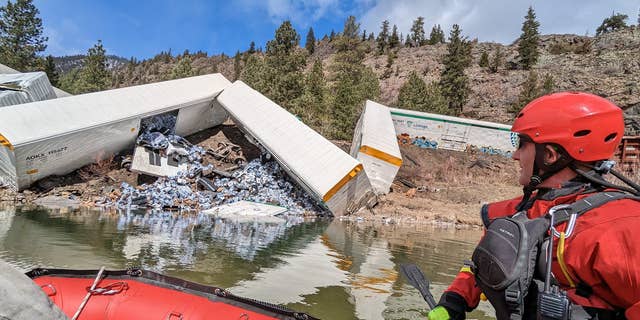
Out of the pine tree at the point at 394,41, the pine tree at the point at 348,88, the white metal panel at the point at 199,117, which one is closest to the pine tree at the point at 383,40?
the pine tree at the point at 394,41

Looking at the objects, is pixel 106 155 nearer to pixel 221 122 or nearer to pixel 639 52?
pixel 221 122

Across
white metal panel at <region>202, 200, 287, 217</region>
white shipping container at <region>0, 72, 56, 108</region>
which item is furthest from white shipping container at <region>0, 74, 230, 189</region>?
white metal panel at <region>202, 200, 287, 217</region>

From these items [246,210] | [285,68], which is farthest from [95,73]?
[246,210]

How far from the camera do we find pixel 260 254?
6582 millimetres

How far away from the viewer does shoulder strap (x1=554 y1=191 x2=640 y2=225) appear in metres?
1.21

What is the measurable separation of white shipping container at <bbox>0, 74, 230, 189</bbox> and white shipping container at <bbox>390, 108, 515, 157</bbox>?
468 inches

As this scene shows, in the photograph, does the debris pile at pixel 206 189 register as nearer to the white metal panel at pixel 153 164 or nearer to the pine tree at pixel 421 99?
the white metal panel at pixel 153 164

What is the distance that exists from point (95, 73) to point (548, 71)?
47.6 m

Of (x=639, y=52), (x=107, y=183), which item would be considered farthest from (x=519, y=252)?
(x=639, y=52)

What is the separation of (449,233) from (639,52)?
1756 inches

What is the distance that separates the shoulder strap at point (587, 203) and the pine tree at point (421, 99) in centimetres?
2770

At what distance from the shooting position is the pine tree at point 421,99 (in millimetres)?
28625

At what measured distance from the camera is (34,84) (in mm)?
14570

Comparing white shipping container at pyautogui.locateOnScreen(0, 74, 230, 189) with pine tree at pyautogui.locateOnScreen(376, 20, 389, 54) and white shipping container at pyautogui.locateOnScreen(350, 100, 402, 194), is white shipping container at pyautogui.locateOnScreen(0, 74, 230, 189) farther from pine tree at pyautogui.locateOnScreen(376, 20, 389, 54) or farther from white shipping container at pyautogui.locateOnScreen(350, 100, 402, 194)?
pine tree at pyautogui.locateOnScreen(376, 20, 389, 54)
